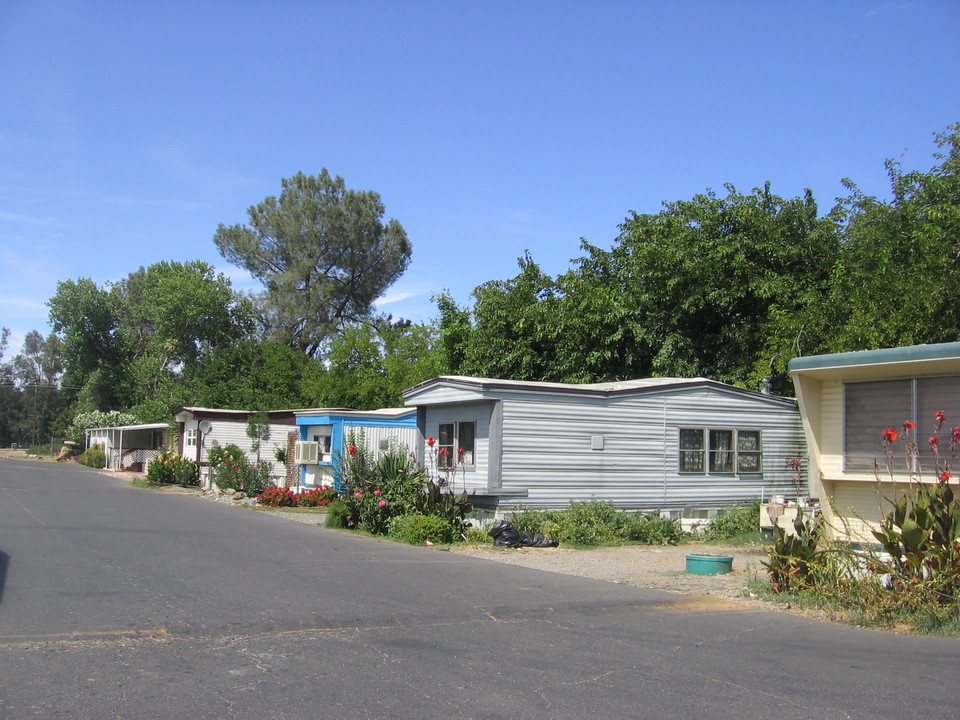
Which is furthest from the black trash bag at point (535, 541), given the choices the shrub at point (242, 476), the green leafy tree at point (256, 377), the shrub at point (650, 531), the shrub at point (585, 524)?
the green leafy tree at point (256, 377)

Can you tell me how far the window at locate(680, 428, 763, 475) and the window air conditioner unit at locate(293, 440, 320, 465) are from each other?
11.7 meters

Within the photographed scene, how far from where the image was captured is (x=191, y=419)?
33.2m

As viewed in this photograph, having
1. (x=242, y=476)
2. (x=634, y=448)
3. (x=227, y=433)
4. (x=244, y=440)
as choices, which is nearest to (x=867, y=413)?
(x=634, y=448)

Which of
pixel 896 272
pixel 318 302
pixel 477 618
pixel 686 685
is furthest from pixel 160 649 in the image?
pixel 318 302

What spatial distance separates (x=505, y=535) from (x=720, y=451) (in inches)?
251

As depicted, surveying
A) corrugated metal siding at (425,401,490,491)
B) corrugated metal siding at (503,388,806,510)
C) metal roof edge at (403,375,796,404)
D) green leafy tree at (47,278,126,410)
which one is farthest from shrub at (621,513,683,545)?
green leafy tree at (47,278,126,410)

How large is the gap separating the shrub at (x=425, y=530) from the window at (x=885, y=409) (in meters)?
6.92

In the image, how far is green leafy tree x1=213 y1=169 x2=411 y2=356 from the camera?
50844 mm

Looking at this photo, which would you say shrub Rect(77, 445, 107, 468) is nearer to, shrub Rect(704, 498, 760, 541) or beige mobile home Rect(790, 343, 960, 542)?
shrub Rect(704, 498, 760, 541)

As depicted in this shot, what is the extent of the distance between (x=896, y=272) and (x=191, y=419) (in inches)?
1001

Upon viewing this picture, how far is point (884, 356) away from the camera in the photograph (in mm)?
11922

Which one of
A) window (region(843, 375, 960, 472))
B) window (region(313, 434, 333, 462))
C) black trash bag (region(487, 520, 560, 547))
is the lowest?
black trash bag (region(487, 520, 560, 547))

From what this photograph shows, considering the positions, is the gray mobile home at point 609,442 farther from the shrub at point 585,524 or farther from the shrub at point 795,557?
the shrub at point 795,557

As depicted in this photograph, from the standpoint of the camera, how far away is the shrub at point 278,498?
2323 cm
